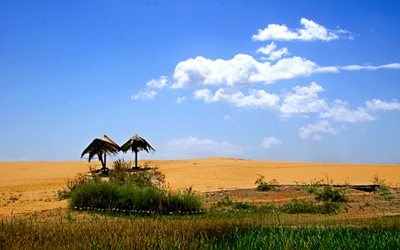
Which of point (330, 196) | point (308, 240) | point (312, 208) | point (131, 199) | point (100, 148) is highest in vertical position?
point (100, 148)

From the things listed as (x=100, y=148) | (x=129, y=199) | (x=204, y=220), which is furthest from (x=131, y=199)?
(x=100, y=148)

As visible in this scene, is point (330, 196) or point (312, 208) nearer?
point (312, 208)

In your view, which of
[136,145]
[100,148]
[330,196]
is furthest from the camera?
[136,145]

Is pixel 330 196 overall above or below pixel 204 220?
below

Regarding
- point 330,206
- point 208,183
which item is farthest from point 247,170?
point 330,206

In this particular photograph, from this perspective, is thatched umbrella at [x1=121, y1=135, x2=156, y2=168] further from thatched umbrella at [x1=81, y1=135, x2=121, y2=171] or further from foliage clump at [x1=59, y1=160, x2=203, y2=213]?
foliage clump at [x1=59, y1=160, x2=203, y2=213]

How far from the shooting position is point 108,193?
10086 mm

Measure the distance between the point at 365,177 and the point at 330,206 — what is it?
35.5ft

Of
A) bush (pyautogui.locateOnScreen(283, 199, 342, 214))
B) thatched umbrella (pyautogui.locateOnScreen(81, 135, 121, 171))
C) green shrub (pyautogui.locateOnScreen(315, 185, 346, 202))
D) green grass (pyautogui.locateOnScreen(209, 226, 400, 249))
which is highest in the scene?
thatched umbrella (pyautogui.locateOnScreen(81, 135, 121, 171))

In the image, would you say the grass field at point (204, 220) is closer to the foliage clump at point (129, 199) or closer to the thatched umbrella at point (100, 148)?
the foliage clump at point (129, 199)

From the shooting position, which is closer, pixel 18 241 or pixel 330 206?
pixel 18 241

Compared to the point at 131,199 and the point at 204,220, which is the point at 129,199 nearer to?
the point at 131,199

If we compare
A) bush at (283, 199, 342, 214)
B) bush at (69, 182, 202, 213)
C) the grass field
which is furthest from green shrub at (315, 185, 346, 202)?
bush at (69, 182, 202, 213)

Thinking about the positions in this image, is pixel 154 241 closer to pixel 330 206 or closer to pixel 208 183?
pixel 330 206
